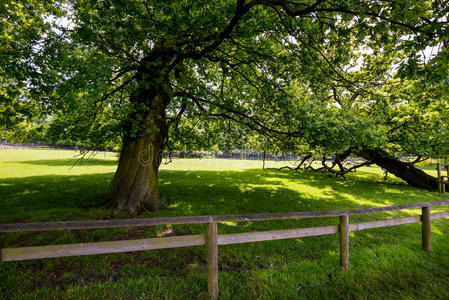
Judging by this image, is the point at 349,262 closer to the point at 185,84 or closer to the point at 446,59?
the point at 446,59

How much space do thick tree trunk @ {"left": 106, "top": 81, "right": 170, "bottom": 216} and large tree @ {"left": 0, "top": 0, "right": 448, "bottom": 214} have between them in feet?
0.13

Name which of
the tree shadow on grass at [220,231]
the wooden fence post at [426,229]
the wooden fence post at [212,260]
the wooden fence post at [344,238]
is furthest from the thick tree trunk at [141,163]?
the wooden fence post at [426,229]

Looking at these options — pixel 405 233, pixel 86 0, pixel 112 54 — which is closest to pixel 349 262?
pixel 405 233

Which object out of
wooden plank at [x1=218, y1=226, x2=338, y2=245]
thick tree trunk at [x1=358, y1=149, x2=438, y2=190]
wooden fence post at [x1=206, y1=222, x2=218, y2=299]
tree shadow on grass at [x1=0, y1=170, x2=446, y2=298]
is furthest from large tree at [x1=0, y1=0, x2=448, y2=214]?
thick tree trunk at [x1=358, y1=149, x2=438, y2=190]

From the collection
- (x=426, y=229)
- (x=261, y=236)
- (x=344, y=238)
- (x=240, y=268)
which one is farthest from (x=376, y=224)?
(x=240, y=268)

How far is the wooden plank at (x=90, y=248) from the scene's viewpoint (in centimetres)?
256

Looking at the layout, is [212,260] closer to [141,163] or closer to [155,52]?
[141,163]

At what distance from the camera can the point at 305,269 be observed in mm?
4117

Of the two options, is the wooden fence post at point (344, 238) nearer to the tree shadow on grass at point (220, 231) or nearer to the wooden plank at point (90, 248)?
the tree shadow on grass at point (220, 231)

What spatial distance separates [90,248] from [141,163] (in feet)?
16.0

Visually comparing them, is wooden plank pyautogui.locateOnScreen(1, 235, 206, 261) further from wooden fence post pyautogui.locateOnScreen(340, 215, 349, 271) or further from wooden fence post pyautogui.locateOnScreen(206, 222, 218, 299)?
wooden fence post pyautogui.locateOnScreen(340, 215, 349, 271)

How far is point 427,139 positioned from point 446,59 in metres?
11.1

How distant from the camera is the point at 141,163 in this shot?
741 centimetres

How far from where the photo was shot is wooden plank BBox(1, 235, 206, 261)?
256 centimetres
